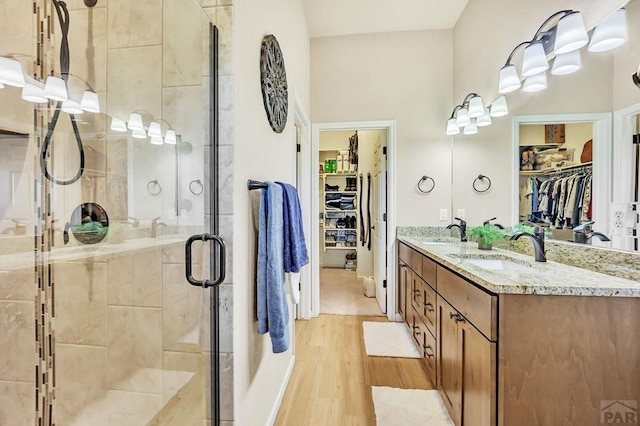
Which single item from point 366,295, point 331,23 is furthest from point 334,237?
point 331,23

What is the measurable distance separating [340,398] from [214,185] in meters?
1.58

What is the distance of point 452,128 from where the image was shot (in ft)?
9.70

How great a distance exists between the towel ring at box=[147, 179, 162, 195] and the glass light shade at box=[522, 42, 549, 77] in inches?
86.3

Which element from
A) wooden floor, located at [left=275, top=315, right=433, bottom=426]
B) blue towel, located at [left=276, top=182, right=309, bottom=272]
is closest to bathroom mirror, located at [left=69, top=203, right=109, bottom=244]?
blue towel, located at [left=276, top=182, right=309, bottom=272]

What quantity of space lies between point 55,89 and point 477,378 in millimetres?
2078

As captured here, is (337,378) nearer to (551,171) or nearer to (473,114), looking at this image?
(551,171)

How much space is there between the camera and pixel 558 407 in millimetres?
1093

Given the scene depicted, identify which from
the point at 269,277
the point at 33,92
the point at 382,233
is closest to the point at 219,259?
the point at 269,277

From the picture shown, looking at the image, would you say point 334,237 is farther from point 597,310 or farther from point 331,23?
point 597,310

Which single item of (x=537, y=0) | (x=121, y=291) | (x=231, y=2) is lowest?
(x=121, y=291)

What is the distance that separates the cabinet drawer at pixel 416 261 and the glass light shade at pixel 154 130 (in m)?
1.90

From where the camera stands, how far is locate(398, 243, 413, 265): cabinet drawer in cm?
266

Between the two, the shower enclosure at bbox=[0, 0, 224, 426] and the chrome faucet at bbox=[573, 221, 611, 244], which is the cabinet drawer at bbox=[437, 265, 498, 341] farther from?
the shower enclosure at bbox=[0, 0, 224, 426]

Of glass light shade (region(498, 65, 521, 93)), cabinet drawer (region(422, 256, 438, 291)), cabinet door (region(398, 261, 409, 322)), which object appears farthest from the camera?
cabinet door (region(398, 261, 409, 322))
